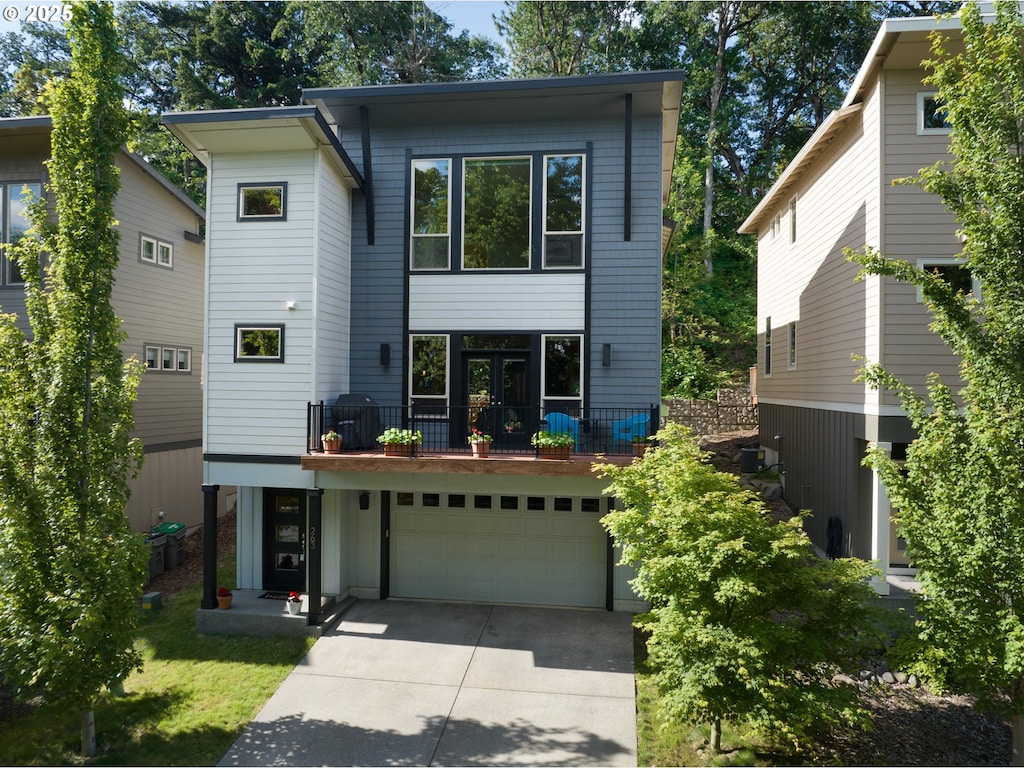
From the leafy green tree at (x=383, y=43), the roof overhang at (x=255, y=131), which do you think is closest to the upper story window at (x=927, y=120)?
the roof overhang at (x=255, y=131)

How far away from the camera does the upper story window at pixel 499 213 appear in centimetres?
1083

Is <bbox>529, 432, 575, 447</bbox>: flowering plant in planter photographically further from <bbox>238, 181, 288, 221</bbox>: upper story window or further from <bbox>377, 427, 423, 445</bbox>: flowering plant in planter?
<bbox>238, 181, 288, 221</bbox>: upper story window

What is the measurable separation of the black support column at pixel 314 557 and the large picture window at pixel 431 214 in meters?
4.53

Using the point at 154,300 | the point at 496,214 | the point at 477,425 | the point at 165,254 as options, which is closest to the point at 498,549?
the point at 477,425

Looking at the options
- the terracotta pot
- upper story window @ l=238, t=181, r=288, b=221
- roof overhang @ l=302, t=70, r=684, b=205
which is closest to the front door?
the terracotta pot

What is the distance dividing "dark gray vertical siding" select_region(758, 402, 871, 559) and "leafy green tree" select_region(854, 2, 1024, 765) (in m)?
4.18

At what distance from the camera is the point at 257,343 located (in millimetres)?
10445

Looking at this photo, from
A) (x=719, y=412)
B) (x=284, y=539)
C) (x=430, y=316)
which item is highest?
(x=430, y=316)

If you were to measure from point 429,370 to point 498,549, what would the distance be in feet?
11.5

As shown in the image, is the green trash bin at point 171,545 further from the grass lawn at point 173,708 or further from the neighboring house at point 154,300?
the grass lawn at point 173,708

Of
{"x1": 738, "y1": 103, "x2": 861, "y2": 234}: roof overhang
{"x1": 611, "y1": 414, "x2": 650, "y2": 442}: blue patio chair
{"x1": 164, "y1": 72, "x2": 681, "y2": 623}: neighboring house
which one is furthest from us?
{"x1": 738, "y1": 103, "x2": 861, "y2": 234}: roof overhang

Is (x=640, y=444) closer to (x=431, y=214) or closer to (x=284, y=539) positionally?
(x=431, y=214)

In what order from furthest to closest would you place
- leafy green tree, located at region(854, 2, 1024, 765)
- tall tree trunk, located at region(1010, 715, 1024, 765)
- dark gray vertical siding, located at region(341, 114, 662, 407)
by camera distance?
dark gray vertical siding, located at region(341, 114, 662, 407) < tall tree trunk, located at region(1010, 715, 1024, 765) < leafy green tree, located at region(854, 2, 1024, 765)

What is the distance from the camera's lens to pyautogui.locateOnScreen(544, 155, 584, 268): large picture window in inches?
425
